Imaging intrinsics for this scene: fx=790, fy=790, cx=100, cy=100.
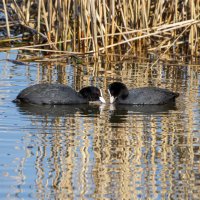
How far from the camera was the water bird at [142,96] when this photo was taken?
30.2 ft

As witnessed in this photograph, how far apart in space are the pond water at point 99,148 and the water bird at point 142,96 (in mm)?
133

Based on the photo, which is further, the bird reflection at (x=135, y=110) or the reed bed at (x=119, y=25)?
the reed bed at (x=119, y=25)

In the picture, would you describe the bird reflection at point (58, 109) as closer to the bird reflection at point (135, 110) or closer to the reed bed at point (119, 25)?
the bird reflection at point (135, 110)

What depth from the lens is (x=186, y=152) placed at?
6.66 meters

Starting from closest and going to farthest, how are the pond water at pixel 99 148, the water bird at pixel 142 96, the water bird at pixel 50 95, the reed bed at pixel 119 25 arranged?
the pond water at pixel 99 148 < the water bird at pixel 50 95 < the water bird at pixel 142 96 < the reed bed at pixel 119 25

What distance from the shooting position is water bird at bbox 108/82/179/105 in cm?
920

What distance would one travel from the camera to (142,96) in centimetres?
922

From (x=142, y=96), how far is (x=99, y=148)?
8.54 ft

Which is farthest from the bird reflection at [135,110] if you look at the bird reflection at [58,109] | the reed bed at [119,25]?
the reed bed at [119,25]

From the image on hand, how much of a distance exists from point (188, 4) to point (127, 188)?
826cm

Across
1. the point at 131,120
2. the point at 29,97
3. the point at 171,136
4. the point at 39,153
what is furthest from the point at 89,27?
the point at 39,153

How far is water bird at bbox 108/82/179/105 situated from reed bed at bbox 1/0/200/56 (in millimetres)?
2584

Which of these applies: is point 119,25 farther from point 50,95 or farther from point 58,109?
point 58,109

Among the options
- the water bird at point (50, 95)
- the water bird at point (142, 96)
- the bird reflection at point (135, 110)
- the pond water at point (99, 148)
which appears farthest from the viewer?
the water bird at point (142, 96)
